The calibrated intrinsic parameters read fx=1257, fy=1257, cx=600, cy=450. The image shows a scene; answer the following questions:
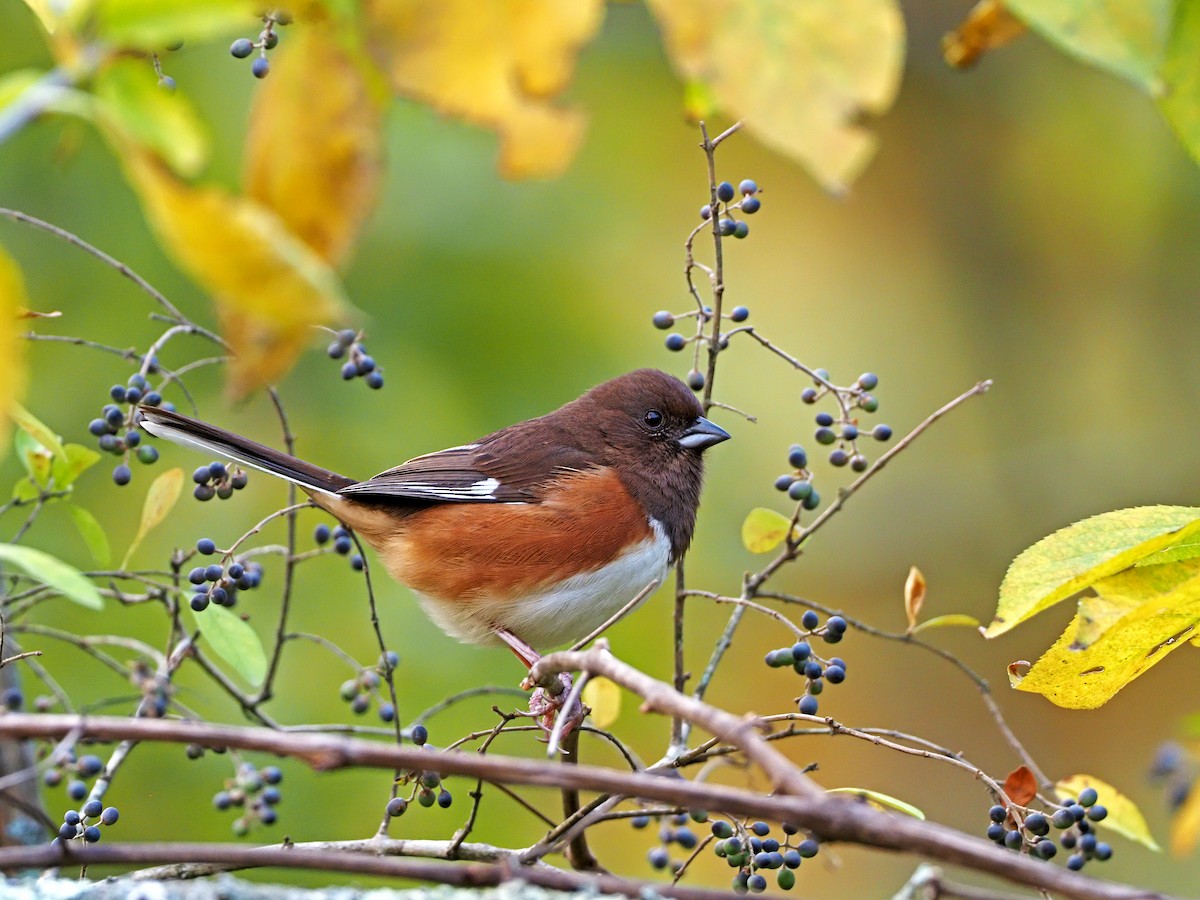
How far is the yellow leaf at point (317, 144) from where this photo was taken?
2.99ft

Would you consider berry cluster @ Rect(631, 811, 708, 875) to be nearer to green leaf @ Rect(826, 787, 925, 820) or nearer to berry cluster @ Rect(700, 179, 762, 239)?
green leaf @ Rect(826, 787, 925, 820)

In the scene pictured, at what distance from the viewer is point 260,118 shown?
93cm

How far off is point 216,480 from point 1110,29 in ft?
6.79

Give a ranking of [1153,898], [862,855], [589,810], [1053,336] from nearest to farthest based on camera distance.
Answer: [1153,898] < [589,810] < [862,855] < [1053,336]

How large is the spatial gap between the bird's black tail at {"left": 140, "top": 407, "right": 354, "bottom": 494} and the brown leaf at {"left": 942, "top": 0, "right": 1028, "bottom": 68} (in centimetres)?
173

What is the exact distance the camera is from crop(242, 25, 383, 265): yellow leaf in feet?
2.99

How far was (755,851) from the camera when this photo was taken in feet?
Result: 6.91

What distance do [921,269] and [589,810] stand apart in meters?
6.60

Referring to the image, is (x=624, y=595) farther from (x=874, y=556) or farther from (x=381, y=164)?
(x=874, y=556)

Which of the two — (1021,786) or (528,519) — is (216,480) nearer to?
(528,519)

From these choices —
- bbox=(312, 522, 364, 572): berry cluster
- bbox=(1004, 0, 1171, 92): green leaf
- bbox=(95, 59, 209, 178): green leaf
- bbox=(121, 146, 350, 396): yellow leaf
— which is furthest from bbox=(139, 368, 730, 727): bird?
bbox=(1004, 0, 1171, 92): green leaf

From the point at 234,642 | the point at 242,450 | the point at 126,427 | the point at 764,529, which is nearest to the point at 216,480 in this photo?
the point at 126,427

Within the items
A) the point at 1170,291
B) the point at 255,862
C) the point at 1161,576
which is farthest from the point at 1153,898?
the point at 1170,291

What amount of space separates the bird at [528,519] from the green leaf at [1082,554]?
6.51 feet
